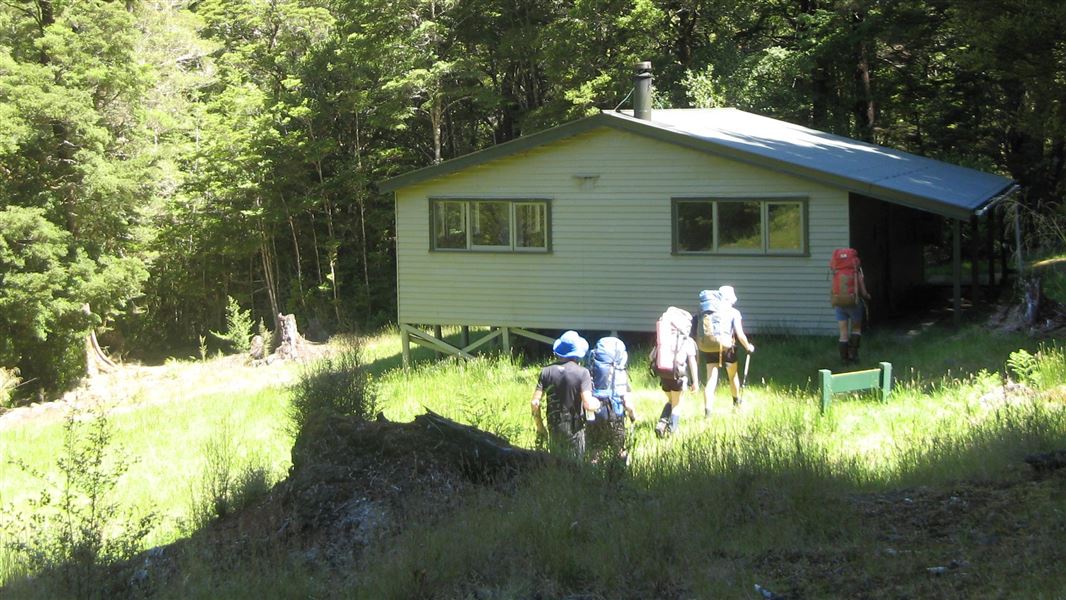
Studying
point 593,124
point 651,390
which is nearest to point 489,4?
point 593,124

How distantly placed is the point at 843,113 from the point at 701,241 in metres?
13.0

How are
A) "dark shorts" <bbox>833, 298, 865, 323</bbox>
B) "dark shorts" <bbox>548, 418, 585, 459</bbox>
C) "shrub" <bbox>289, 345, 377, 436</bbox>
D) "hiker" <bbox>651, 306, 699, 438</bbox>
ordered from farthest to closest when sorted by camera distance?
"dark shorts" <bbox>833, 298, 865, 323</bbox> → "hiker" <bbox>651, 306, 699, 438</bbox> → "shrub" <bbox>289, 345, 377, 436</bbox> → "dark shorts" <bbox>548, 418, 585, 459</bbox>

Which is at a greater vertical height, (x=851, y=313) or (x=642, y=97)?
(x=642, y=97)

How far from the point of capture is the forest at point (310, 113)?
Answer: 26.8 metres

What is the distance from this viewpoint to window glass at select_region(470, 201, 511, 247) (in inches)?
771

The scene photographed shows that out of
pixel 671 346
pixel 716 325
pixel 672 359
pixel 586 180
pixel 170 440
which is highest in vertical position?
pixel 586 180

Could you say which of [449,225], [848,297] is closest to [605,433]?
[848,297]

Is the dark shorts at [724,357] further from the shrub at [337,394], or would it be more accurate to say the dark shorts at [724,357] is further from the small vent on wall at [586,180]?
the small vent on wall at [586,180]

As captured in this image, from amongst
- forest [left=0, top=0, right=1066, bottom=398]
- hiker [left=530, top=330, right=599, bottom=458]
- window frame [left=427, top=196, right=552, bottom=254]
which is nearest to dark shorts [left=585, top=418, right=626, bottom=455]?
hiker [left=530, top=330, right=599, bottom=458]

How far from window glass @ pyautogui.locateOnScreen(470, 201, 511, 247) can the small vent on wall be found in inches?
56.4

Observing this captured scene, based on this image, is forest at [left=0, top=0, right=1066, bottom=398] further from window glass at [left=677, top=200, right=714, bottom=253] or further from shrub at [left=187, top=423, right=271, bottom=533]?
shrub at [left=187, top=423, right=271, bottom=533]

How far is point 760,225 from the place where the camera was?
17.7 m

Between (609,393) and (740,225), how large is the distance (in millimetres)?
8942

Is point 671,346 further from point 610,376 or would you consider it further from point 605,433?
point 605,433
